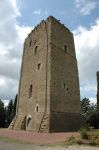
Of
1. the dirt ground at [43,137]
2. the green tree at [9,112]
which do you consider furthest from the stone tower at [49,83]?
the green tree at [9,112]

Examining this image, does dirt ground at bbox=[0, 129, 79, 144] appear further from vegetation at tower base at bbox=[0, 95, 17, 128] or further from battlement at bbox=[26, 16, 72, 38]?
vegetation at tower base at bbox=[0, 95, 17, 128]

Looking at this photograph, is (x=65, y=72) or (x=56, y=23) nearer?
(x=65, y=72)

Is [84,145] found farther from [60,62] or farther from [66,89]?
[60,62]

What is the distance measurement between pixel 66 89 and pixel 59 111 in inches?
146

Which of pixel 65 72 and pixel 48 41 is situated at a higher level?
pixel 48 41

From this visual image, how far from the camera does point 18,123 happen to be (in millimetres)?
28375

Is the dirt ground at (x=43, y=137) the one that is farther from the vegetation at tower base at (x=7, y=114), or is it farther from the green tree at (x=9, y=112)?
the green tree at (x=9, y=112)

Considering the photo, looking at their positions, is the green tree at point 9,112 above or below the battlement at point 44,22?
below

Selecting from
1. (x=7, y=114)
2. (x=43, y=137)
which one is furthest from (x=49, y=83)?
(x=7, y=114)

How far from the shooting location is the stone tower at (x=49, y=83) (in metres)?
24.3

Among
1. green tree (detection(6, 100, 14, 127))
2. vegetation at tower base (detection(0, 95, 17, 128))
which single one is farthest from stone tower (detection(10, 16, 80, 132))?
green tree (detection(6, 100, 14, 127))

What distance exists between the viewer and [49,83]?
81.7 ft

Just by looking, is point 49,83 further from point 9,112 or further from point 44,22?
point 9,112

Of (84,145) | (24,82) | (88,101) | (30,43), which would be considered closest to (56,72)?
(24,82)
